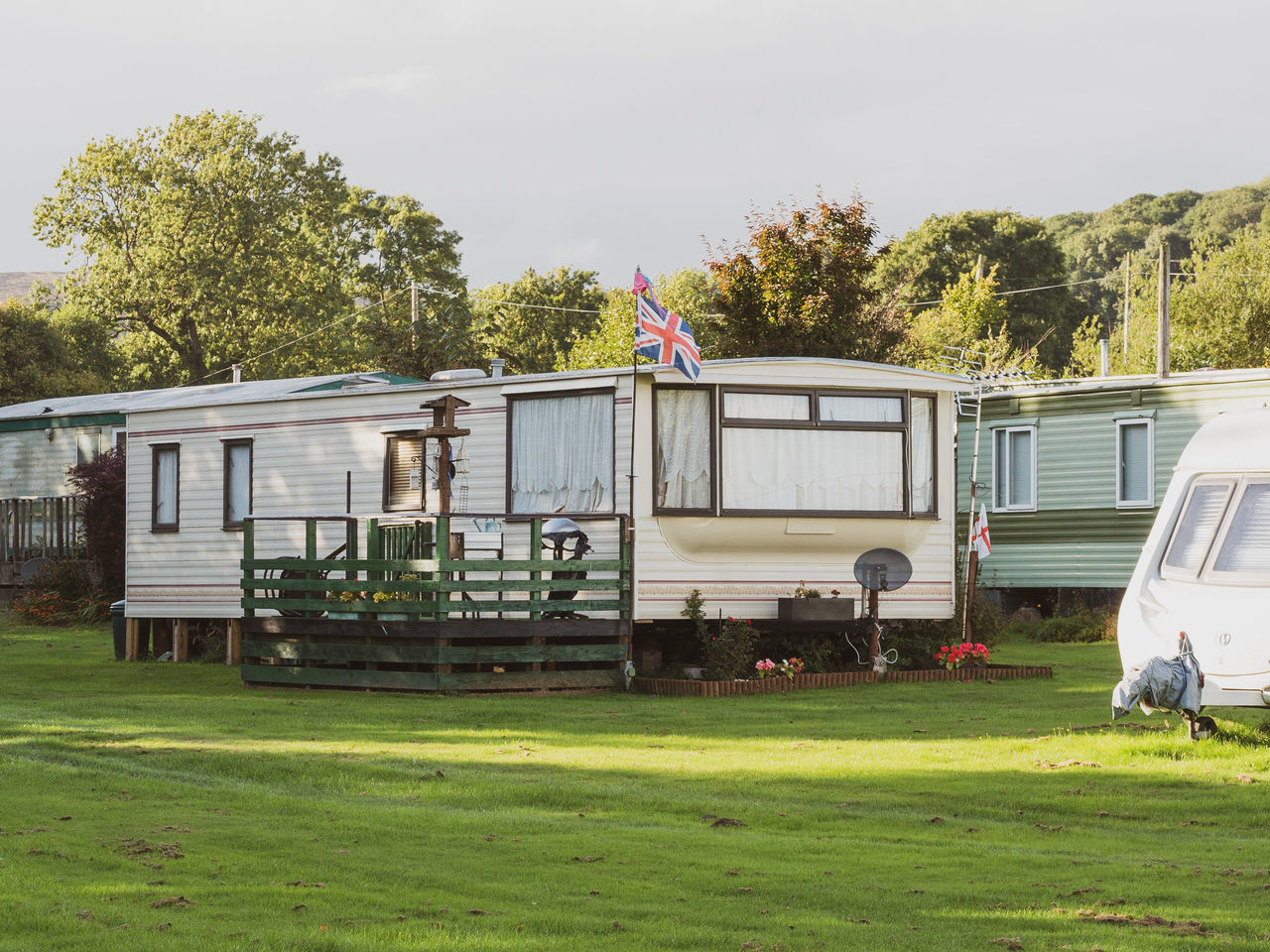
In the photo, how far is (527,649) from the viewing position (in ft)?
49.6

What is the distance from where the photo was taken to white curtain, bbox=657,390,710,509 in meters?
16.0

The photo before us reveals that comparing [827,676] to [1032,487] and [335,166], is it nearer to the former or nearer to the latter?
[1032,487]

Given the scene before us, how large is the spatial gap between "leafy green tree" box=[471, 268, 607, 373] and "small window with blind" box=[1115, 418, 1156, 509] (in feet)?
109

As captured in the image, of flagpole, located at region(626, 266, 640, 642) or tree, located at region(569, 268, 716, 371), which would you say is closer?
flagpole, located at region(626, 266, 640, 642)

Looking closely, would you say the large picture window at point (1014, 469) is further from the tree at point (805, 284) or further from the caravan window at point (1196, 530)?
the caravan window at point (1196, 530)

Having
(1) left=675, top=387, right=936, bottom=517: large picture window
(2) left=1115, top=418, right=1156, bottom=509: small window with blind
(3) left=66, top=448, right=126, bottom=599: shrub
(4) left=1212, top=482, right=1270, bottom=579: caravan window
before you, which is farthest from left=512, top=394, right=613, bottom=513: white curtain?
(2) left=1115, top=418, right=1156, bottom=509: small window with blind

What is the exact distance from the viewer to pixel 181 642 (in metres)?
20.0

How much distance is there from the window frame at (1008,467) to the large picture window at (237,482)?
40.3 ft

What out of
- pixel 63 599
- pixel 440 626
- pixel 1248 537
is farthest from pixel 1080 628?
pixel 63 599

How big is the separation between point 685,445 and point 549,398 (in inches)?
64.1

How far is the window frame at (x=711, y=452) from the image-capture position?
52.3 feet

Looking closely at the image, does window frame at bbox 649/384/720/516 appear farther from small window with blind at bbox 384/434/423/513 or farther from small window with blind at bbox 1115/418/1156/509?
small window with blind at bbox 1115/418/1156/509

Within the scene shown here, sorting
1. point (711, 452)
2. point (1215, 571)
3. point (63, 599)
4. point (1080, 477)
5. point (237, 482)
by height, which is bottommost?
point (63, 599)

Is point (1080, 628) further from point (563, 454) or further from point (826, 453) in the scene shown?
point (563, 454)
